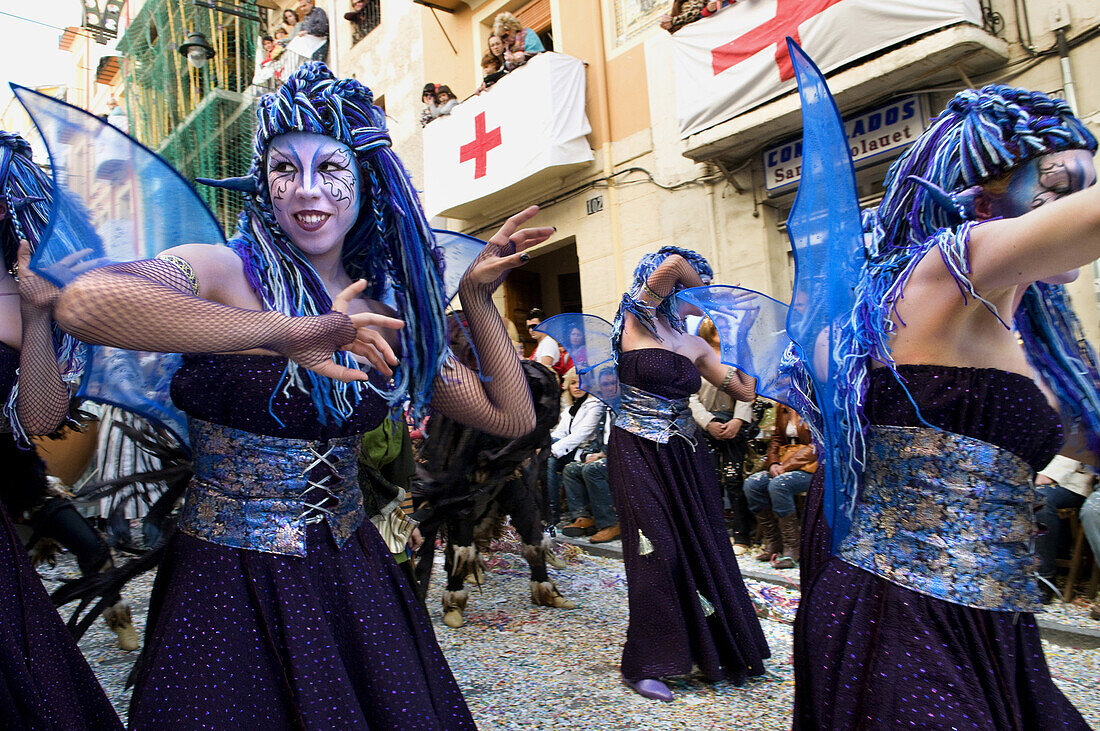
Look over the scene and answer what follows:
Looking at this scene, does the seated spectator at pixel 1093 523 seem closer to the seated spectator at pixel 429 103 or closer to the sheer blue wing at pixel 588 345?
the sheer blue wing at pixel 588 345

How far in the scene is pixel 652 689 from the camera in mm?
3258

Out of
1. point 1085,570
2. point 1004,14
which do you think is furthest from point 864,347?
point 1004,14

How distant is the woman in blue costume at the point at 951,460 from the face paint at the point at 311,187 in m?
1.13

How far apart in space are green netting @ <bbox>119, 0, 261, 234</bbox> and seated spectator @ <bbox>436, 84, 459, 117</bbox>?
292 centimetres

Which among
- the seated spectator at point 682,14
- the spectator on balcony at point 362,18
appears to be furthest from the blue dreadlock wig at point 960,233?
the spectator on balcony at point 362,18

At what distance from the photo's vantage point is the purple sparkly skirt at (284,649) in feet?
4.69

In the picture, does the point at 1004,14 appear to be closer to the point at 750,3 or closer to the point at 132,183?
the point at 750,3

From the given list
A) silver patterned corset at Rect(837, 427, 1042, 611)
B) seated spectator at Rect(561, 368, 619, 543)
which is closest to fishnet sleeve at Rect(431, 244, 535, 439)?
silver patterned corset at Rect(837, 427, 1042, 611)

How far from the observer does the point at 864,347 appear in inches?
62.1

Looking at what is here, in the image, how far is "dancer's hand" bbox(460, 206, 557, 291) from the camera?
1823 mm

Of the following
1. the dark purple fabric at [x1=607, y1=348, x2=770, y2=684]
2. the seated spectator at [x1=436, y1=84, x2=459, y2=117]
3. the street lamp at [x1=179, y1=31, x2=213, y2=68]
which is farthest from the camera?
the street lamp at [x1=179, y1=31, x2=213, y2=68]

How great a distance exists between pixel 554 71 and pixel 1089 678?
26.4ft

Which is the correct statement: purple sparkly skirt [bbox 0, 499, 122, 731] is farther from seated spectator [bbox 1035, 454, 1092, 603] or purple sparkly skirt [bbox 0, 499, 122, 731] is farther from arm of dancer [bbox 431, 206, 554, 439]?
seated spectator [bbox 1035, 454, 1092, 603]

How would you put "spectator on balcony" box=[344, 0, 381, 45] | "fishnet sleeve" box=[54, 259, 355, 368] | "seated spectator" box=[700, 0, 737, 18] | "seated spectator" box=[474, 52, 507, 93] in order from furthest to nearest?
"spectator on balcony" box=[344, 0, 381, 45] < "seated spectator" box=[474, 52, 507, 93] < "seated spectator" box=[700, 0, 737, 18] < "fishnet sleeve" box=[54, 259, 355, 368]
